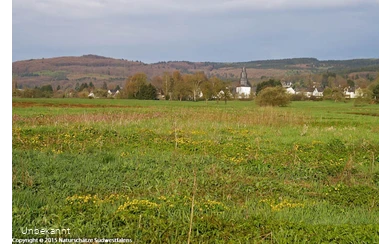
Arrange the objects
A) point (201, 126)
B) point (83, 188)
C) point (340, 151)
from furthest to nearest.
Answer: point (201, 126) < point (340, 151) < point (83, 188)

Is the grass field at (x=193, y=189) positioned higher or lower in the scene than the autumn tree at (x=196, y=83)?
lower

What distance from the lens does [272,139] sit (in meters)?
14.7

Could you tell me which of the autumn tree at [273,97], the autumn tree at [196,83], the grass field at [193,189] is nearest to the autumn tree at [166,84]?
the autumn tree at [196,83]

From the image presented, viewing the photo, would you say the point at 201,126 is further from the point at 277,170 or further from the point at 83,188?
the point at 83,188

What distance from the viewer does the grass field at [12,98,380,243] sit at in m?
4.93

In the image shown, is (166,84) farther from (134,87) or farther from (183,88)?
(134,87)

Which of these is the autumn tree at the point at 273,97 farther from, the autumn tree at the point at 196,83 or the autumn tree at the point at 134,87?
the autumn tree at the point at 134,87

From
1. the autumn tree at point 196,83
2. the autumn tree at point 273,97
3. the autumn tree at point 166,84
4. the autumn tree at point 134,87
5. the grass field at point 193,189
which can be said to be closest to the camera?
the grass field at point 193,189

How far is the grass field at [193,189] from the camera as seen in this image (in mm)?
4930

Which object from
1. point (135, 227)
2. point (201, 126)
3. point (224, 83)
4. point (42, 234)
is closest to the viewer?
point (42, 234)

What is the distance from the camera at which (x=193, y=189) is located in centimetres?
695

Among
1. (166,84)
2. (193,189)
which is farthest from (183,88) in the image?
(193,189)


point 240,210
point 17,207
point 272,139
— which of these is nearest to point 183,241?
point 240,210

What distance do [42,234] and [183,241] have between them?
1.71m
